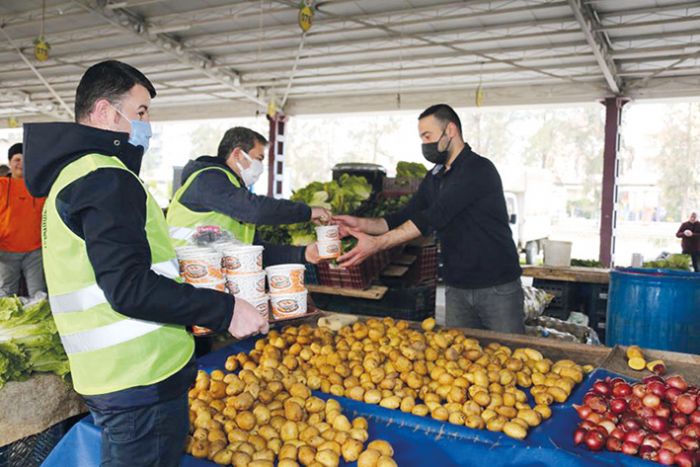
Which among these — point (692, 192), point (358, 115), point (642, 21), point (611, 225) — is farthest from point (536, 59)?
point (692, 192)

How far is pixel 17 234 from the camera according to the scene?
5.60 metres

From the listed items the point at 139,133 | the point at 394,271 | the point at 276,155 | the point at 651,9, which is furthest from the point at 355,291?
the point at 276,155

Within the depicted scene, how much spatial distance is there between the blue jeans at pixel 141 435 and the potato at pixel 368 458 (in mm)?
585

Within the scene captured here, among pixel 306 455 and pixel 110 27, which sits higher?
pixel 110 27

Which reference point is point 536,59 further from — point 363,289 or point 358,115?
point 363,289

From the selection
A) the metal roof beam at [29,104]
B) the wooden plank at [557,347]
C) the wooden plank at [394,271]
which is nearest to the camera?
the wooden plank at [557,347]

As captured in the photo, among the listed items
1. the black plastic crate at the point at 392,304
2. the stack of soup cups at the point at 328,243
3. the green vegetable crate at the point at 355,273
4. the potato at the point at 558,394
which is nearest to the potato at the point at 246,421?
the stack of soup cups at the point at 328,243

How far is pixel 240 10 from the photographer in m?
9.16

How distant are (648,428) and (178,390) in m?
1.60

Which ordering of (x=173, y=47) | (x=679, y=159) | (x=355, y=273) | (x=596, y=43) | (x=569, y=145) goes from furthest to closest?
(x=569, y=145)
(x=679, y=159)
(x=173, y=47)
(x=596, y=43)
(x=355, y=273)

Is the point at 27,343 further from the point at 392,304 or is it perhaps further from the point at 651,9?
the point at 651,9

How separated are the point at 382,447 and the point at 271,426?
47cm

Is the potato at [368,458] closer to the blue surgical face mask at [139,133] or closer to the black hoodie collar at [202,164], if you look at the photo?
the blue surgical face mask at [139,133]

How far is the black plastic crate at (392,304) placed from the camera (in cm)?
474
